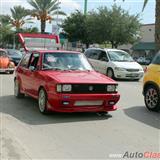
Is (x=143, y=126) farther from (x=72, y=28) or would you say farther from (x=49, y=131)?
(x=72, y=28)

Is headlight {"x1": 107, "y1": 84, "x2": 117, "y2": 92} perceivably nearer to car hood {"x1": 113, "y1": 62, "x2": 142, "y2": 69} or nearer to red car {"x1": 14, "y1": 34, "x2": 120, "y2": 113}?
red car {"x1": 14, "y1": 34, "x2": 120, "y2": 113}

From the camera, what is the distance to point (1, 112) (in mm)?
10297

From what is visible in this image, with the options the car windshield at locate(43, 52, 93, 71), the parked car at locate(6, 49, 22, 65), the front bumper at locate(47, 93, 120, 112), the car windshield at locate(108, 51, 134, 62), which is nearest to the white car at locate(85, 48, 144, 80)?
the car windshield at locate(108, 51, 134, 62)

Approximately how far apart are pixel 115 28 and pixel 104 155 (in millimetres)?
50885

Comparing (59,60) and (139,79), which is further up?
(59,60)

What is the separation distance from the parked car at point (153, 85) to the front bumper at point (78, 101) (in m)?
1.44

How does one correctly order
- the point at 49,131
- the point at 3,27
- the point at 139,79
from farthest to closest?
1. the point at 3,27
2. the point at 139,79
3. the point at 49,131

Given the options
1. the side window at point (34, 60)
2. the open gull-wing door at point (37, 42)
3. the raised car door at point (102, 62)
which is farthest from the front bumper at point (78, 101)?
the open gull-wing door at point (37, 42)

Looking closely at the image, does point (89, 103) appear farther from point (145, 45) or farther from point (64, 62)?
point (145, 45)

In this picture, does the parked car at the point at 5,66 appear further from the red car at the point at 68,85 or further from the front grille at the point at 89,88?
the front grille at the point at 89,88

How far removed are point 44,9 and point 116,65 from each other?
40.5 meters

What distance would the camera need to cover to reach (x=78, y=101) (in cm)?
937

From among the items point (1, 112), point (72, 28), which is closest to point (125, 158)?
point (1, 112)

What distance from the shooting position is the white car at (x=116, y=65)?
21359 millimetres
